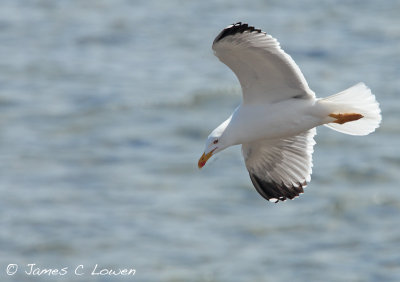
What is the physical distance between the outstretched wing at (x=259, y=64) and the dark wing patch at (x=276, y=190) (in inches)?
44.7

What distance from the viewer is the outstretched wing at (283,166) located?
8.73m

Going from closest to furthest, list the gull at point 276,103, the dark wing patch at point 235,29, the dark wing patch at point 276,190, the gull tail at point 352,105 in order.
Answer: the dark wing patch at point 235,29 → the gull at point 276,103 → the gull tail at point 352,105 → the dark wing patch at point 276,190

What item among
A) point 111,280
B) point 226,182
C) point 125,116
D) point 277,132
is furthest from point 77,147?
point 277,132

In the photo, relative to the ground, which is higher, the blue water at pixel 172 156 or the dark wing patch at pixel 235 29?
the dark wing patch at pixel 235 29

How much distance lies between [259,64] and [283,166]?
1.46 m

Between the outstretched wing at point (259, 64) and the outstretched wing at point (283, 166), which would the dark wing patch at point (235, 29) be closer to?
the outstretched wing at point (259, 64)

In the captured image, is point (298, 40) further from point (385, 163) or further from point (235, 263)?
point (235, 263)

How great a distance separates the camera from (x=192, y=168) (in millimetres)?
16938

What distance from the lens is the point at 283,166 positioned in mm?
8766

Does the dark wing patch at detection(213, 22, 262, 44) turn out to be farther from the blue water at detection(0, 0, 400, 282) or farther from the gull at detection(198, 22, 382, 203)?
the blue water at detection(0, 0, 400, 282)

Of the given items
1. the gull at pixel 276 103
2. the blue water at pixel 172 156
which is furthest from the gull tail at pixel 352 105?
the blue water at pixel 172 156

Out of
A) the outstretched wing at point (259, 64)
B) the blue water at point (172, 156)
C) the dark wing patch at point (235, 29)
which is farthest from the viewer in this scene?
the blue water at point (172, 156)

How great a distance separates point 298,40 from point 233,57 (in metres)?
14.4

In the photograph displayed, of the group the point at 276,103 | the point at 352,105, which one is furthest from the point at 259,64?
the point at 352,105
